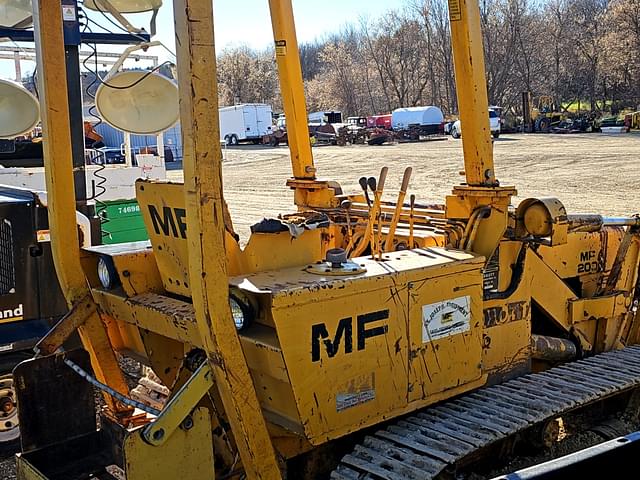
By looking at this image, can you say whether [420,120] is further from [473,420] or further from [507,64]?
[473,420]

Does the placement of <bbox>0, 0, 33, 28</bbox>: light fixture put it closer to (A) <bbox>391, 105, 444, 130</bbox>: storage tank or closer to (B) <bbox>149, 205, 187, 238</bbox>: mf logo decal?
(B) <bbox>149, 205, 187, 238</bbox>: mf logo decal

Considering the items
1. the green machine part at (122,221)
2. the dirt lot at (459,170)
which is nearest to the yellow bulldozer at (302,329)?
the green machine part at (122,221)

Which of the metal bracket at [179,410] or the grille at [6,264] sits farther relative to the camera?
the grille at [6,264]

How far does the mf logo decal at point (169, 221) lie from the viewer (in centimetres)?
338

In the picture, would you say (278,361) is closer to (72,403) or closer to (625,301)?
(72,403)

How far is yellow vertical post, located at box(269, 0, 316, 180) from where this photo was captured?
4922 mm

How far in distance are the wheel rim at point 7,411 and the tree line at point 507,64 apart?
45.2 meters

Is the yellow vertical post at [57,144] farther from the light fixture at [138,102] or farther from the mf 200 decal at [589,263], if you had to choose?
the mf 200 decal at [589,263]

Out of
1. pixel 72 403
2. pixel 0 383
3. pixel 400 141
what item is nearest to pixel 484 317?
pixel 72 403

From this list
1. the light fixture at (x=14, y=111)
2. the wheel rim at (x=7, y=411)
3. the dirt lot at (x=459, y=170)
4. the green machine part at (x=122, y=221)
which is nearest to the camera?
the wheel rim at (x=7, y=411)

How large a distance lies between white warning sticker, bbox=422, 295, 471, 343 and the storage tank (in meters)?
41.0

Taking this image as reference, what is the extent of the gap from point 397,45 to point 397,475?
5285cm

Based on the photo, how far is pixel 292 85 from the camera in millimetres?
5148

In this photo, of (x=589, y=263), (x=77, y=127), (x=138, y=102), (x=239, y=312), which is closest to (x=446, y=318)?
(x=239, y=312)
